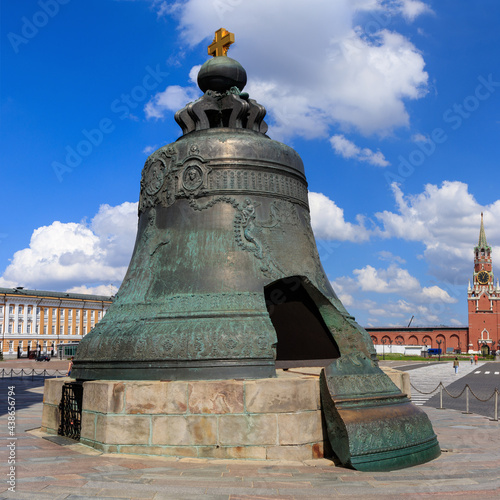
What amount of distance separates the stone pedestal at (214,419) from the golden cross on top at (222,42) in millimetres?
4733

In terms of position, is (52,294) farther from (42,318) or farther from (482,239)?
(482,239)

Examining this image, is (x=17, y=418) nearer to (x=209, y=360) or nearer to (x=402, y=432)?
(x=209, y=360)

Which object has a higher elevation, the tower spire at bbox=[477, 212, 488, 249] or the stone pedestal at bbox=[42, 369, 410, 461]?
the tower spire at bbox=[477, 212, 488, 249]

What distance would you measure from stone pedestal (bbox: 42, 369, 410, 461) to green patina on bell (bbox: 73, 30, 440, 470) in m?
0.25

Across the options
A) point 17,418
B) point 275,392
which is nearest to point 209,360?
point 275,392

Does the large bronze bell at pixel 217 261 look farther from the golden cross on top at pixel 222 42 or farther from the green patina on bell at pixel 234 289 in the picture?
the golden cross on top at pixel 222 42

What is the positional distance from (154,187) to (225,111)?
4.71 ft

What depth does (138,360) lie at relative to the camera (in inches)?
231

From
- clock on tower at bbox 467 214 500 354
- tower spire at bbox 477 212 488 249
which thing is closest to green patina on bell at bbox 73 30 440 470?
clock on tower at bbox 467 214 500 354

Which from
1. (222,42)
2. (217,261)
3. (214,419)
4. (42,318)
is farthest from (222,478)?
(42,318)

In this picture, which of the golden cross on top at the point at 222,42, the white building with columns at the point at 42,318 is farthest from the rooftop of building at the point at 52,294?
the golden cross on top at the point at 222,42

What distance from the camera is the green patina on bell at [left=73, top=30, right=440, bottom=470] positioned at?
18.0ft

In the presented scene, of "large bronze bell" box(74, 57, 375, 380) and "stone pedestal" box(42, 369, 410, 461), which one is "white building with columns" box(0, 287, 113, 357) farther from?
"stone pedestal" box(42, 369, 410, 461)

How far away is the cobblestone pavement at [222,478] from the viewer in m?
4.11
